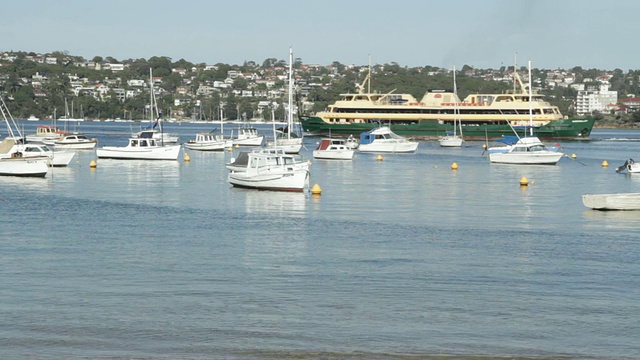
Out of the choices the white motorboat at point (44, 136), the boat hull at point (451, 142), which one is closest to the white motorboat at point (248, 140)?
the white motorboat at point (44, 136)

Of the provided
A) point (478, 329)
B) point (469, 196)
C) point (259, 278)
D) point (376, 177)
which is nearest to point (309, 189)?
point (469, 196)

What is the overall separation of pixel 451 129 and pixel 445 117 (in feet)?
6.24

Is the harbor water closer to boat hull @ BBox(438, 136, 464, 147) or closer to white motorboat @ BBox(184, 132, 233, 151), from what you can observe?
white motorboat @ BBox(184, 132, 233, 151)

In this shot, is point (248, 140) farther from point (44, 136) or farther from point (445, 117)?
point (445, 117)

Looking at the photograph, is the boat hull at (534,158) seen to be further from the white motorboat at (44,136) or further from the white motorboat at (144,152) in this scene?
the white motorboat at (44,136)

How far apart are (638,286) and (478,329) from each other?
652 cm

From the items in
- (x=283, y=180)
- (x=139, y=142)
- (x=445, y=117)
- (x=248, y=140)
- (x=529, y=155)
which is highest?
(x=445, y=117)

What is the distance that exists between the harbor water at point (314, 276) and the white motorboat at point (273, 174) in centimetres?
60

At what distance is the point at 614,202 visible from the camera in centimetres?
4188

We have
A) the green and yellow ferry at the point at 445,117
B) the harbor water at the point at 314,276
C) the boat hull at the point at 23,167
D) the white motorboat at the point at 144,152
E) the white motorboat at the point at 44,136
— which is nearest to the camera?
the harbor water at the point at 314,276

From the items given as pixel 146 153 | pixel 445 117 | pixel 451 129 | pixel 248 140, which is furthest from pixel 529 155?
pixel 445 117

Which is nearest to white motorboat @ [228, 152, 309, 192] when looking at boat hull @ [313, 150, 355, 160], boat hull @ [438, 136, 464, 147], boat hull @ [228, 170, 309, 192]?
boat hull @ [228, 170, 309, 192]

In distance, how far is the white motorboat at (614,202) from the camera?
1631 inches

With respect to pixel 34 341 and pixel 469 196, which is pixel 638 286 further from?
pixel 469 196
